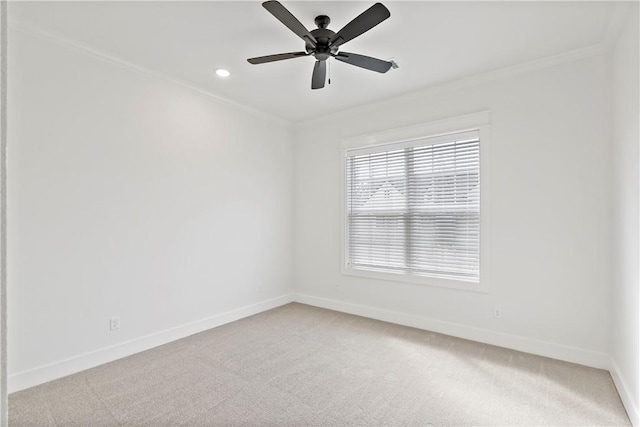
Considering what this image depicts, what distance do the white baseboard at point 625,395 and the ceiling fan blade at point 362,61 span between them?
9.71ft

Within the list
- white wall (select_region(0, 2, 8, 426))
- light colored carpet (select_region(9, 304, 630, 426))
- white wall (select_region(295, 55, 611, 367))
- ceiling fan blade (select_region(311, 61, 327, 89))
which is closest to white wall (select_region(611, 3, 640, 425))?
white wall (select_region(295, 55, 611, 367))

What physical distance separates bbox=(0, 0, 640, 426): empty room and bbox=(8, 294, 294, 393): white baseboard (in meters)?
0.02

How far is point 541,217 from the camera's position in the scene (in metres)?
3.20

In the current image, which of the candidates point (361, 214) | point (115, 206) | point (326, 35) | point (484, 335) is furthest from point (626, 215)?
point (115, 206)

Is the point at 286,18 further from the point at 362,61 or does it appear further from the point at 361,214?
the point at 361,214

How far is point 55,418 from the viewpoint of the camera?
7.25 feet

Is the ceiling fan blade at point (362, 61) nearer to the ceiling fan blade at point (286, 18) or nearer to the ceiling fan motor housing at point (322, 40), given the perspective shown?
the ceiling fan motor housing at point (322, 40)

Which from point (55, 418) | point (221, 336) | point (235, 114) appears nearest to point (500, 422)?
point (221, 336)

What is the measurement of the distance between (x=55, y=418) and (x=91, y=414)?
0.21m

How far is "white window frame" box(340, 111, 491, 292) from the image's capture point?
3.51 metres

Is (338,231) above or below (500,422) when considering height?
above

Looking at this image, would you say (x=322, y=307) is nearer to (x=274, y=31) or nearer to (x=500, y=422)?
(x=500, y=422)

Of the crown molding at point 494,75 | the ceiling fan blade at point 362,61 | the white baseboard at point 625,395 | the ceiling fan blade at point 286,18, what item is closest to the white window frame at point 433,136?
the crown molding at point 494,75

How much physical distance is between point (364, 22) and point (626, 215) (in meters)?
2.38
